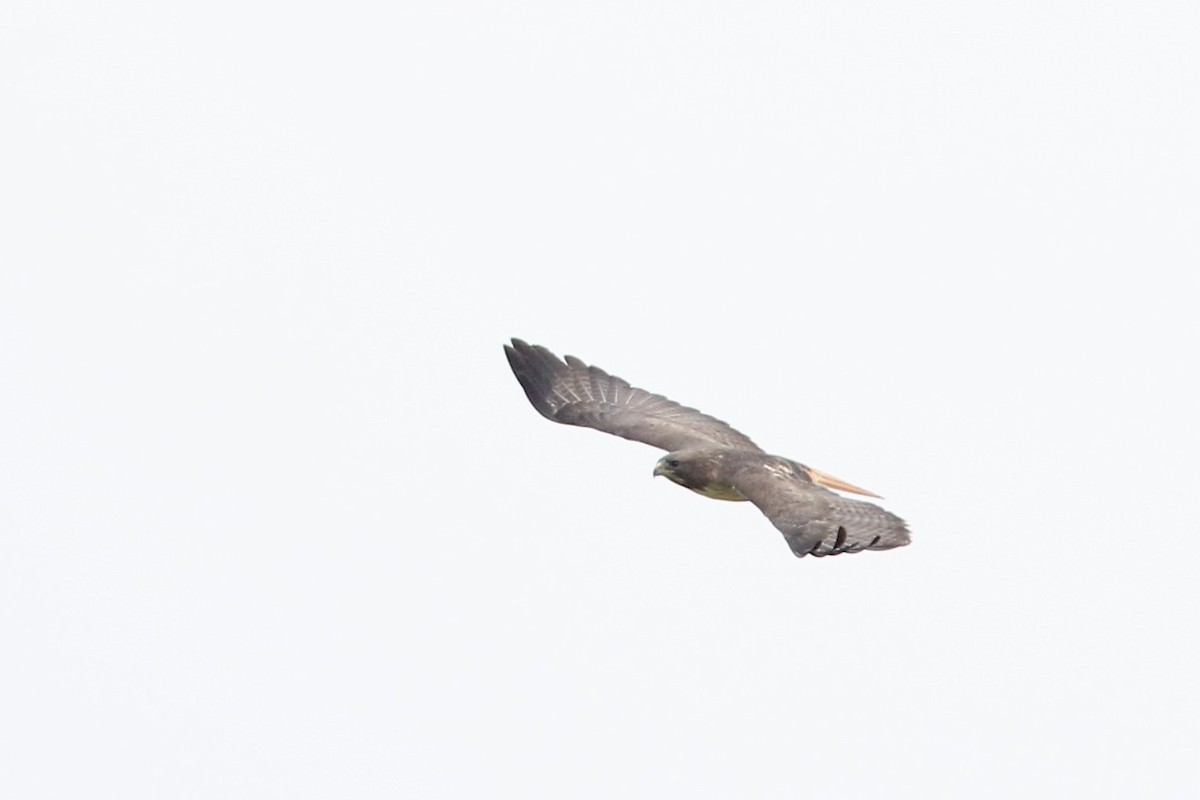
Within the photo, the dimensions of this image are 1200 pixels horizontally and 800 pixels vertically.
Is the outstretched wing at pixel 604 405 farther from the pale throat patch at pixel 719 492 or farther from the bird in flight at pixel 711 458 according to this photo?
the pale throat patch at pixel 719 492

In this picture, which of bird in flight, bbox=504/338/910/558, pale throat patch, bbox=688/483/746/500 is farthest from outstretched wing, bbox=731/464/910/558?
pale throat patch, bbox=688/483/746/500

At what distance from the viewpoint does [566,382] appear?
25.8 meters

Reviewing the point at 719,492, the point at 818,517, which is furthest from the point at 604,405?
the point at 818,517

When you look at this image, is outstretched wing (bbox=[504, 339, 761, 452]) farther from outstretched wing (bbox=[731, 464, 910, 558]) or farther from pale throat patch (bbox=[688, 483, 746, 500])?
outstretched wing (bbox=[731, 464, 910, 558])

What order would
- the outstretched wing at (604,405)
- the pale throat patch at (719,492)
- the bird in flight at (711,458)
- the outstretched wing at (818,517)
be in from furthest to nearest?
the outstretched wing at (604,405) < the pale throat patch at (719,492) < the bird in flight at (711,458) < the outstretched wing at (818,517)

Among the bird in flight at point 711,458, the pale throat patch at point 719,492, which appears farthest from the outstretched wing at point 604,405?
the pale throat patch at point 719,492

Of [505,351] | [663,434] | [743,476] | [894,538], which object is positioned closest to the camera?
[894,538]

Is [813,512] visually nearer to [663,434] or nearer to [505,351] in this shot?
[663,434]

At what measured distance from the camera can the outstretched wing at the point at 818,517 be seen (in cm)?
2034

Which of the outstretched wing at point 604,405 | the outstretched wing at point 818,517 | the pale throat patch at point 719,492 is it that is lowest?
the outstretched wing at point 818,517

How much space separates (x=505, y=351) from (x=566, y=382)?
88 cm

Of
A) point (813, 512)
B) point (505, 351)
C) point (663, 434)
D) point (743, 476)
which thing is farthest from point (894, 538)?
point (505, 351)

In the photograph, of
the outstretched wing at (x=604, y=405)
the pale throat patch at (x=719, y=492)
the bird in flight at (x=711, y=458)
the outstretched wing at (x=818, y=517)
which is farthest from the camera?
the outstretched wing at (x=604, y=405)

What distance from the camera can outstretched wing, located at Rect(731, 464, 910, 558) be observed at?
20344 mm
